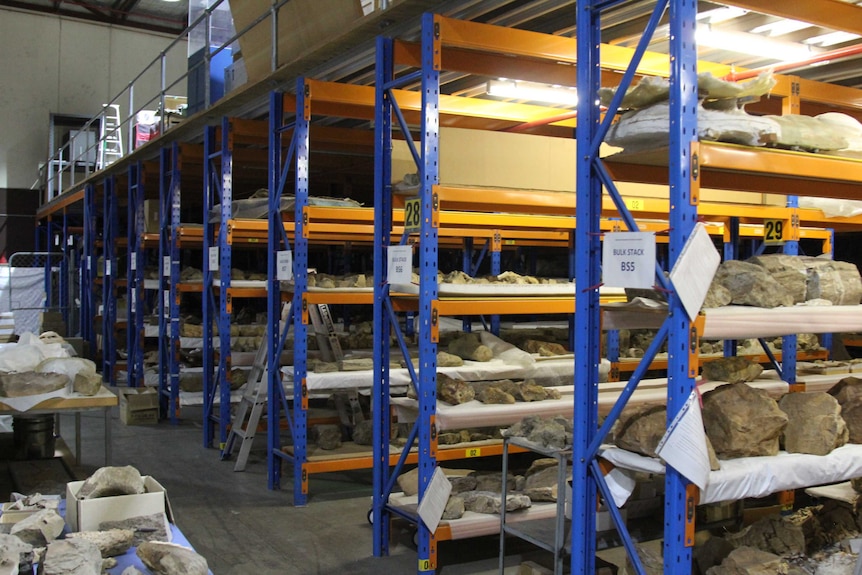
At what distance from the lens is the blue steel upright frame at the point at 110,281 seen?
12656 millimetres

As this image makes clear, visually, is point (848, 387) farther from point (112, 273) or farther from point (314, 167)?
point (112, 273)

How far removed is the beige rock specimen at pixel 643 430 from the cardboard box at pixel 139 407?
7.92 meters

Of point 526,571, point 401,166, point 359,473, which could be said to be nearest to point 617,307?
point 526,571

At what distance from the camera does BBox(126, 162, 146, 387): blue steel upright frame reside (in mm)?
11328

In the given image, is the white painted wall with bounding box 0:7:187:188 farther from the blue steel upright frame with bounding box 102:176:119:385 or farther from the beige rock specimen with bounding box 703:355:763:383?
the beige rock specimen with bounding box 703:355:763:383

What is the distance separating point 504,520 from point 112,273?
9669 millimetres

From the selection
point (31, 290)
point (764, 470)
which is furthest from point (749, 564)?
point (31, 290)

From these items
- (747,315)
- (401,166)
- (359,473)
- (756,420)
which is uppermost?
(401,166)

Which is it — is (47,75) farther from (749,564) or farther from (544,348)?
(749,564)

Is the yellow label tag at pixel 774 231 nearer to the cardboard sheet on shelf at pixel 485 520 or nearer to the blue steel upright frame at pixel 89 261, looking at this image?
the cardboard sheet on shelf at pixel 485 520

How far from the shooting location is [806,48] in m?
5.74

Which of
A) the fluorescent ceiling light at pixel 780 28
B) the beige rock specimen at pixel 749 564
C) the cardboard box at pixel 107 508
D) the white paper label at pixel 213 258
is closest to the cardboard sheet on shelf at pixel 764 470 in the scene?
the beige rock specimen at pixel 749 564

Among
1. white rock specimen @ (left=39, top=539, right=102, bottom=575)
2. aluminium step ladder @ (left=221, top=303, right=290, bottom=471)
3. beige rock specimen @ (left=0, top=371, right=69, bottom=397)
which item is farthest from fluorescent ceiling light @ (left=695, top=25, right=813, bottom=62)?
beige rock specimen @ (left=0, top=371, right=69, bottom=397)

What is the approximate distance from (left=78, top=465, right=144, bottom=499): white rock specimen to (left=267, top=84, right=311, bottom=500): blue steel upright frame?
2920 millimetres
